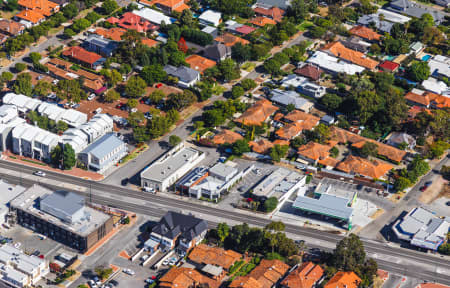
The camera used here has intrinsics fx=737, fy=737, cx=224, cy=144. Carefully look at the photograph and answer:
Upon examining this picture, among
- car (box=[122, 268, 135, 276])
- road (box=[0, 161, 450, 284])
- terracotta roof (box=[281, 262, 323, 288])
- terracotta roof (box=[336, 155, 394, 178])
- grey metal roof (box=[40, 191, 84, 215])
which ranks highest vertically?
terracotta roof (box=[336, 155, 394, 178])

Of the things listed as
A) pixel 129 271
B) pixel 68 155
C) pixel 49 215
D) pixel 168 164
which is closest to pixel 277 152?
pixel 168 164

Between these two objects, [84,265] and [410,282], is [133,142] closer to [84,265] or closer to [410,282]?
[84,265]

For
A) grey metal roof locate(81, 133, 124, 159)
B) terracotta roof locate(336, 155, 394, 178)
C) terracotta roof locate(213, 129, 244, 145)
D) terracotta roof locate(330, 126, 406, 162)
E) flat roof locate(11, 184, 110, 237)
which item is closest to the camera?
flat roof locate(11, 184, 110, 237)

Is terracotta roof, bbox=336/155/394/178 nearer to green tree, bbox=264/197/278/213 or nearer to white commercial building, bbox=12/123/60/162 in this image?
green tree, bbox=264/197/278/213

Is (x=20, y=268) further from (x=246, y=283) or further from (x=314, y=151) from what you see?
(x=314, y=151)

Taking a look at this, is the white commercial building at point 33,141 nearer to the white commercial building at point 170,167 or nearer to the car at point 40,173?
the car at point 40,173

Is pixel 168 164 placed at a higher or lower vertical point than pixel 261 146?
lower

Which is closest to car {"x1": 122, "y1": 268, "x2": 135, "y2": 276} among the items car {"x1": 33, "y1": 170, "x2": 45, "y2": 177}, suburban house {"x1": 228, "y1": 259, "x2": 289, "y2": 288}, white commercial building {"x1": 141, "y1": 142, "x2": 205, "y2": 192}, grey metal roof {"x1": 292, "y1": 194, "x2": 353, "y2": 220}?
suburban house {"x1": 228, "y1": 259, "x2": 289, "y2": 288}

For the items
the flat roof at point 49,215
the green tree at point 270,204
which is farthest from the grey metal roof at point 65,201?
the green tree at point 270,204
